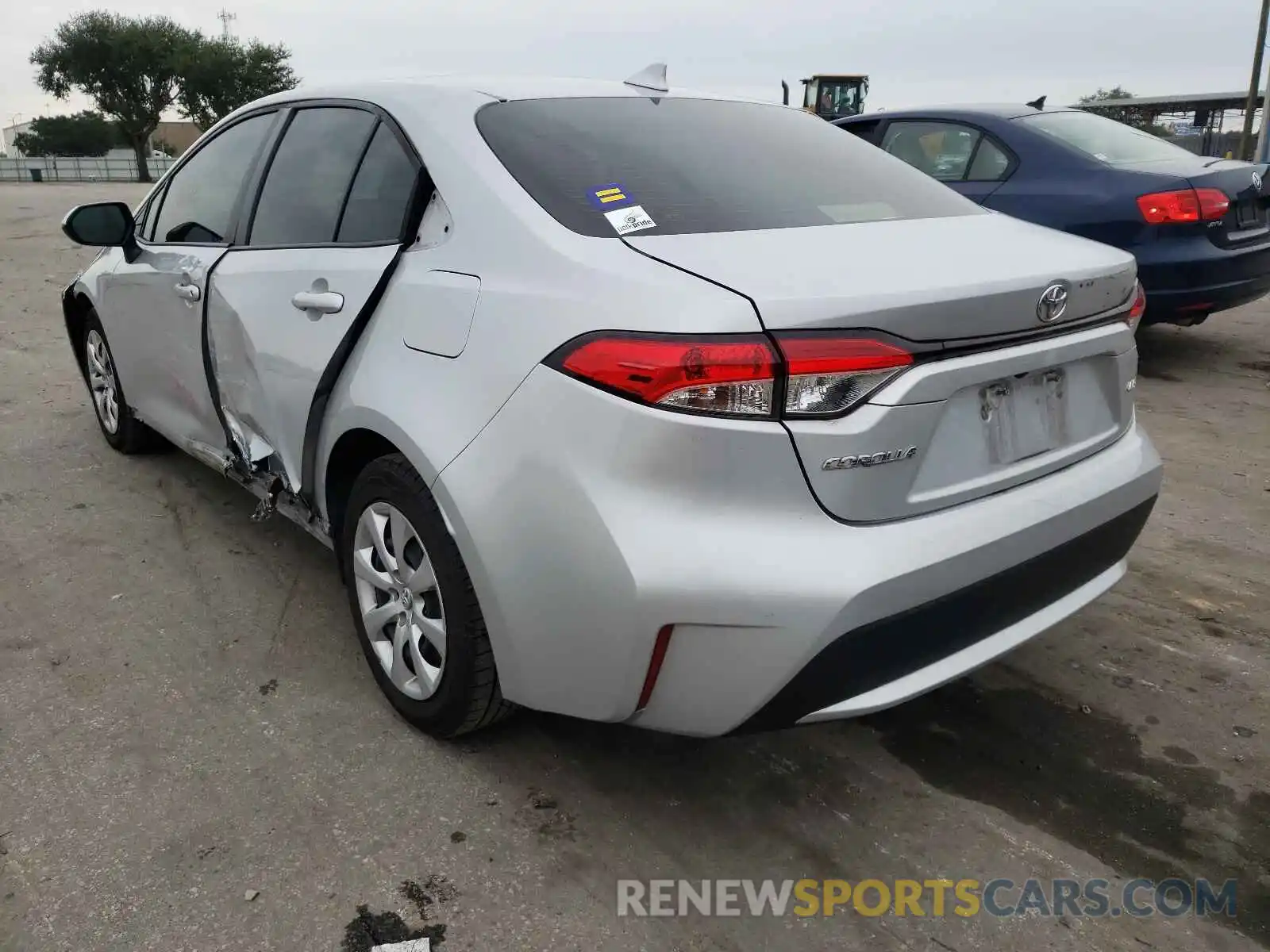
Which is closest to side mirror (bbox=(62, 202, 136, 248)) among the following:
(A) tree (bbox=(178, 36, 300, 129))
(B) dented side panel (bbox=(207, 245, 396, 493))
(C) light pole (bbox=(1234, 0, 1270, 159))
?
(B) dented side panel (bbox=(207, 245, 396, 493))

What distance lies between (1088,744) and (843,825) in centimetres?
76

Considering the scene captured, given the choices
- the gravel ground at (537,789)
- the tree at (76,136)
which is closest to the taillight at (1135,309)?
the gravel ground at (537,789)

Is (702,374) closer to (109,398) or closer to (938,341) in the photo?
(938,341)

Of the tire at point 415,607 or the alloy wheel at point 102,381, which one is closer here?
→ the tire at point 415,607

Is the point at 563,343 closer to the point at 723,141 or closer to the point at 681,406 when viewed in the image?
the point at 681,406

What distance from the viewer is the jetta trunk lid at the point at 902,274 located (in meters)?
1.80

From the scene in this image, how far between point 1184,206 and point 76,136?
77939mm

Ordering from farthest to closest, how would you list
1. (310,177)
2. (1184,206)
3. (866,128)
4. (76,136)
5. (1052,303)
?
(76,136)
(866,128)
(1184,206)
(310,177)
(1052,303)

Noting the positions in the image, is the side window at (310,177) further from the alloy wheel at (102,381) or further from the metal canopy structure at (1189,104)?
the metal canopy structure at (1189,104)

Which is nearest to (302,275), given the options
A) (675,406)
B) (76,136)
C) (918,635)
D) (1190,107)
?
(675,406)

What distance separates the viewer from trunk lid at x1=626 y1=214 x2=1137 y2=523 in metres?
1.80

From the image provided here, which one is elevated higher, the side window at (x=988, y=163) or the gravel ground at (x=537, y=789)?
the side window at (x=988, y=163)

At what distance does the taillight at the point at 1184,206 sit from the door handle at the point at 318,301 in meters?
4.70

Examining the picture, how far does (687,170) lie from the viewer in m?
2.39
